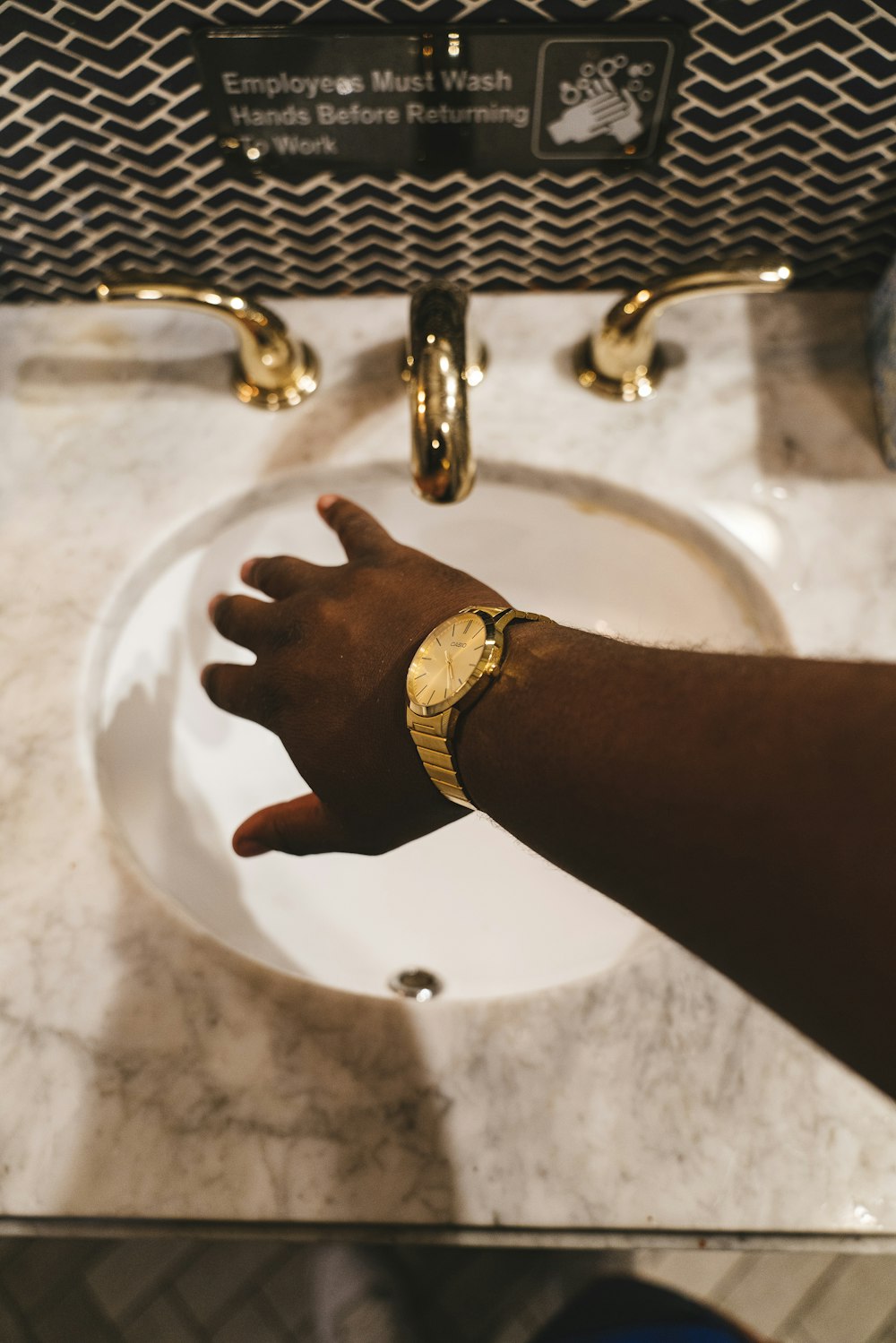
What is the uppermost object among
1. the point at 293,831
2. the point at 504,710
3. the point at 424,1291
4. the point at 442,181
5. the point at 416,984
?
the point at 442,181

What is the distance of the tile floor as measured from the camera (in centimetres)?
91

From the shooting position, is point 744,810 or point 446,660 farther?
point 446,660

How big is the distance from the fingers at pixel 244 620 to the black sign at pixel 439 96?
282 mm

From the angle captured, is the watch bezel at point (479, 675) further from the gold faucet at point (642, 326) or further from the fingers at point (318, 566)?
the gold faucet at point (642, 326)

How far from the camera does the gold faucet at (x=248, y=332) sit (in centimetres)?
46

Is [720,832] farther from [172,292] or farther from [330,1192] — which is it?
[172,292]

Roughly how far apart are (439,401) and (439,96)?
0.21m

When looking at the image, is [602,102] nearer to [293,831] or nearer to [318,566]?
[318,566]

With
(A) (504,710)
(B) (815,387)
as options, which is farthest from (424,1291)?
(B) (815,387)

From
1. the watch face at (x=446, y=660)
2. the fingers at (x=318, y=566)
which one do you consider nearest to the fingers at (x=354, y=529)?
the fingers at (x=318, y=566)

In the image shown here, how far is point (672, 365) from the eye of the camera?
0.56m

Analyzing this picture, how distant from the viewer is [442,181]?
0.52 meters

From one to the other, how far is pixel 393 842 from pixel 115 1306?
92 cm

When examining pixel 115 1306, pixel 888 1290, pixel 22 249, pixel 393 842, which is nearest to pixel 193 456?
pixel 22 249
